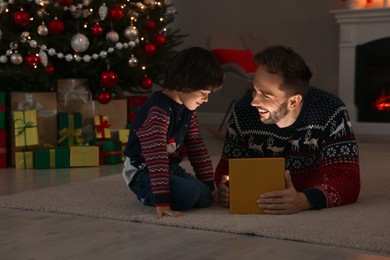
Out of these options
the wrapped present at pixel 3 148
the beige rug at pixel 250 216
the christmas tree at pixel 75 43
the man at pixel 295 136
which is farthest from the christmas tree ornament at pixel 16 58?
the man at pixel 295 136

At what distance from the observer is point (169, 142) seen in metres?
2.57

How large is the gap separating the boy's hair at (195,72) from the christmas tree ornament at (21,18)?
62.5 inches

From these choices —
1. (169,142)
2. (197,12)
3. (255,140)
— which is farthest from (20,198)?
(197,12)

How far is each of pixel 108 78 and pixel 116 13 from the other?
1.06 feet

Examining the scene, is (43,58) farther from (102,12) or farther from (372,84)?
(372,84)

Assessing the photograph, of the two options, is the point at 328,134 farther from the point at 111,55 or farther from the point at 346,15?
the point at 346,15

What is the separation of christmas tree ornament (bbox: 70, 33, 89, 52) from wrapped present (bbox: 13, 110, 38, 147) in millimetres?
370

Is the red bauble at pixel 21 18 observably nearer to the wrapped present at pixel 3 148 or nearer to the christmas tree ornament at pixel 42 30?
the christmas tree ornament at pixel 42 30

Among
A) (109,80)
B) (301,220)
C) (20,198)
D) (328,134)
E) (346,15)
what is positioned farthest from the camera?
(346,15)

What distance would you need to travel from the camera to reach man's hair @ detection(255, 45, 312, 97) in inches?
97.0

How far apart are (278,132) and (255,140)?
3.5 inches

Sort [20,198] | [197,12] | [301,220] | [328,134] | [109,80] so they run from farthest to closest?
[197,12] → [109,80] → [20,198] → [328,134] → [301,220]

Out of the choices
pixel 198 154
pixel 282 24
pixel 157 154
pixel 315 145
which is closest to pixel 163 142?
pixel 157 154

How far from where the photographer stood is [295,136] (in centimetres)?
258
